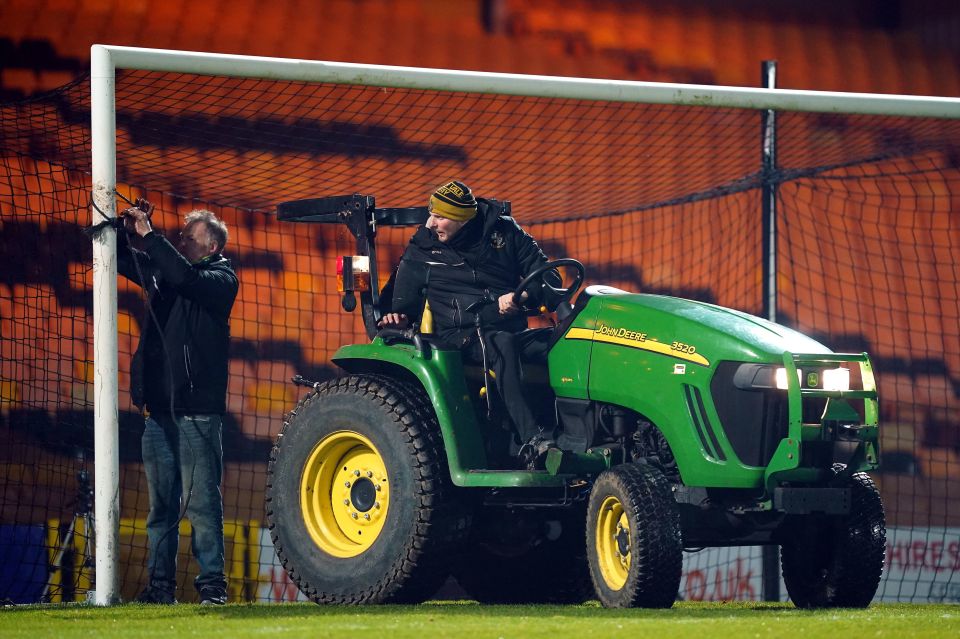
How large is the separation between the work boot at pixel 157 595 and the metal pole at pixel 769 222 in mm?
3050

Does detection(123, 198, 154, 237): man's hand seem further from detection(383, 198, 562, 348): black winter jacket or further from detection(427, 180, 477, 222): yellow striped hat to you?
detection(427, 180, 477, 222): yellow striped hat

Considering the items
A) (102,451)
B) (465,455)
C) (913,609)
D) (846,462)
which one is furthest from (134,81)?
(913,609)

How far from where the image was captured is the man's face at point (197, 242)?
22.2ft

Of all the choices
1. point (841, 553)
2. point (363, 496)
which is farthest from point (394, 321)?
point (841, 553)

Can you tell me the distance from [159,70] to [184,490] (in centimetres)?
163

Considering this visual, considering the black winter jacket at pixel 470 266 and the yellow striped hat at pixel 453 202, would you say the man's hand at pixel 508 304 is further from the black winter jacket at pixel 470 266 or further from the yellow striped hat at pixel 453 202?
the yellow striped hat at pixel 453 202

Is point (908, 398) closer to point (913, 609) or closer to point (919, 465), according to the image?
point (919, 465)

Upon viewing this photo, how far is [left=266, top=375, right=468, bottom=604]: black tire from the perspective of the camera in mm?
5934

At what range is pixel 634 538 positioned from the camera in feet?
18.0

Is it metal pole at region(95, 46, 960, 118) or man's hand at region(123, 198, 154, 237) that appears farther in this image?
metal pole at region(95, 46, 960, 118)

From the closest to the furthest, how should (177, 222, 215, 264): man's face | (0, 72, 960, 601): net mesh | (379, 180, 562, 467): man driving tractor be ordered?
(379, 180, 562, 467): man driving tractor
(177, 222, 215, 264): man's face
(0, 72, 960, 601): net mesh

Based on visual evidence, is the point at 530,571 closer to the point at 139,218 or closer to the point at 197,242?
the point at 197,242

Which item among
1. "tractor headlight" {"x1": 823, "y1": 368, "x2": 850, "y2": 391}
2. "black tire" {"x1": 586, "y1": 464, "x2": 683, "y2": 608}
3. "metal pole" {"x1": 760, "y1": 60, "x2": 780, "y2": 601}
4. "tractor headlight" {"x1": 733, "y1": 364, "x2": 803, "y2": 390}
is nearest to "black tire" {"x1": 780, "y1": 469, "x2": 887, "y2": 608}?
"tractor headlight" {"x1": 823, "y1": 368, "x2": 850, "y2": 391}

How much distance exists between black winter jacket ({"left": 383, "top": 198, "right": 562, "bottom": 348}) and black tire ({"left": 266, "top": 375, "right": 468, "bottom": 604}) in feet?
1.12
